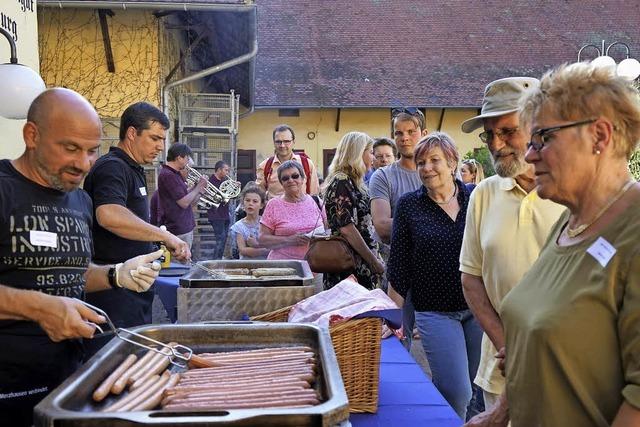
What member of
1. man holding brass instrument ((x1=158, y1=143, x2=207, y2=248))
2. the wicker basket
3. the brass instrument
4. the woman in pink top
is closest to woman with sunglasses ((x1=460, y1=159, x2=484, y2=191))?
the brass instrument

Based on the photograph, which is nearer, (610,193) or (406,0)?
(610,193)

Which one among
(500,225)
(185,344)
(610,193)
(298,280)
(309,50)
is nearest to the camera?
(610,193)

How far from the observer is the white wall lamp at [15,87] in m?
3.76

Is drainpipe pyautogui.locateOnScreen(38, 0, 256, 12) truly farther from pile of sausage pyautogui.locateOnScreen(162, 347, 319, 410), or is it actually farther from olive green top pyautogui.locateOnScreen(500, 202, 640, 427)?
olive green top pyautogui.locateOnScreen(500, 202, 640, 427)

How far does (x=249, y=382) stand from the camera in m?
1.62

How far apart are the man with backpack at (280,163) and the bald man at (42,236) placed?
364 cm

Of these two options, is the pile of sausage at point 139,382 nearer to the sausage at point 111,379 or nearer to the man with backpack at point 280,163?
the sausage at point 111,379

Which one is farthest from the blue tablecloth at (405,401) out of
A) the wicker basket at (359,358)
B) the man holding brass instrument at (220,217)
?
the man holding brass instrument at (220,217)

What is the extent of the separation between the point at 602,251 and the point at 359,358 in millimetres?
1134

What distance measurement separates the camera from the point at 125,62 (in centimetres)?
804

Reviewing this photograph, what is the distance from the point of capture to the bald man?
196cm

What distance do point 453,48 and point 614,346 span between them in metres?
20.6

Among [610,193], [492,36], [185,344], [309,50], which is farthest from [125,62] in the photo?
[492,36]

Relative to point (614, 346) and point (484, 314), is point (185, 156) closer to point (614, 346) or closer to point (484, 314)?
point (484, 314)
